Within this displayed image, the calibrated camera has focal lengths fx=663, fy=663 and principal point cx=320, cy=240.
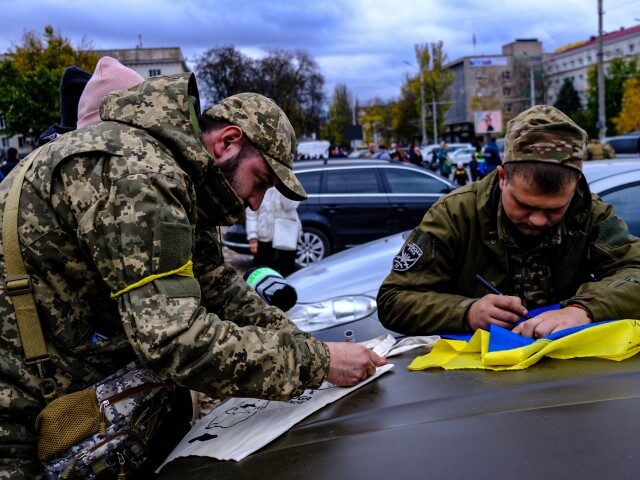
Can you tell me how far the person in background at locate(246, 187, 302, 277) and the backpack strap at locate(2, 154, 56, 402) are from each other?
5.46m

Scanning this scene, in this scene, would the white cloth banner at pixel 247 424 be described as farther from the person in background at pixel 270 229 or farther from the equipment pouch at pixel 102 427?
the person in background at pixel 270 229

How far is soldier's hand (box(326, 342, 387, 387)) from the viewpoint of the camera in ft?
5.90

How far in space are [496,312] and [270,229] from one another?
5.11 meters

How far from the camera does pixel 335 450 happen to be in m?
1.43

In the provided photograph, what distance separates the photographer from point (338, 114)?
78438 millimetres

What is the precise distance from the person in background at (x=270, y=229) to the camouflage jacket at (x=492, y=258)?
4.49 m

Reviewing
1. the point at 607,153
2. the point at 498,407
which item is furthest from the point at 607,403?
the point at 607,153

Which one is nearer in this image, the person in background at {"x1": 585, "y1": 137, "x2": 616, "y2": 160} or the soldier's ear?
the soldier's ear

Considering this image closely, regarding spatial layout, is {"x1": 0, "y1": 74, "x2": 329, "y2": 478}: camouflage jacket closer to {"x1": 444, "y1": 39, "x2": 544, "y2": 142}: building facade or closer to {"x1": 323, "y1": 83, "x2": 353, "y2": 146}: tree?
{"x1": 323, "y1": 83, "x2": 353, "y2": 146}: tree

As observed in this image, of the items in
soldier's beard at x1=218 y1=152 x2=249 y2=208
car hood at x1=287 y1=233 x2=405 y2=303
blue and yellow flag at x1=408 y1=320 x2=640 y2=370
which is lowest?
car hood at x1=287 y1=233 x2=405 y2=303

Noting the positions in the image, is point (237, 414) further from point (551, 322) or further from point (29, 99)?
point (29, 99)

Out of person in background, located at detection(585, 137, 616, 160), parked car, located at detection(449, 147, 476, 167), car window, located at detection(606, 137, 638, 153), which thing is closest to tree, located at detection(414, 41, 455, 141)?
parked car, located at detection(449, 147, 476, 167)

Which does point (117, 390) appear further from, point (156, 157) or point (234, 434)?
point (156, 157)

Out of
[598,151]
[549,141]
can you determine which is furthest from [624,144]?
[549,141]
